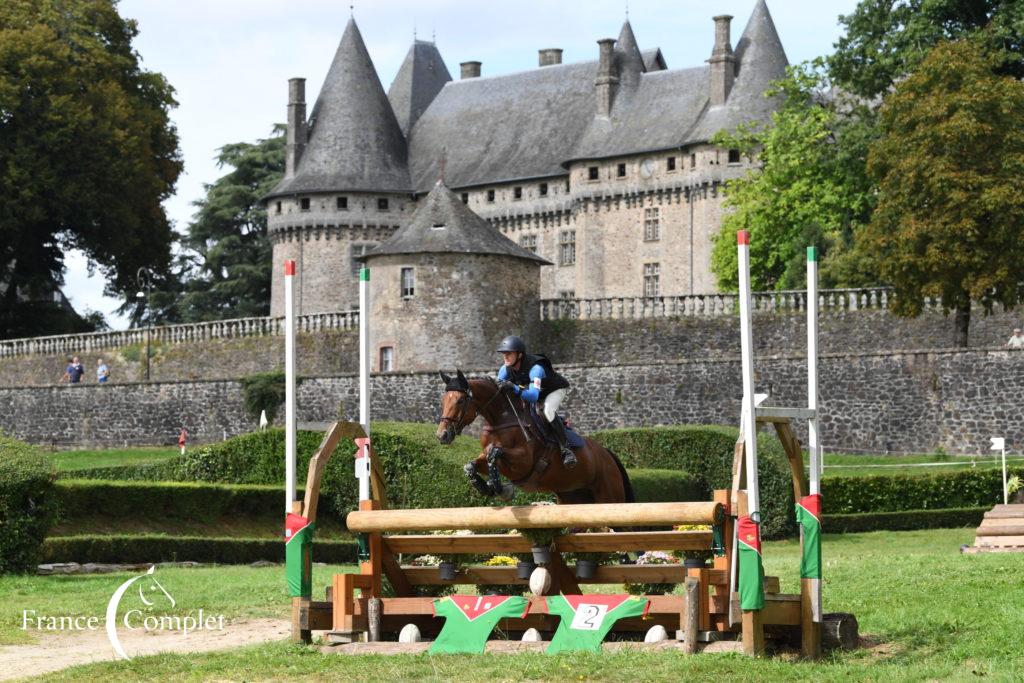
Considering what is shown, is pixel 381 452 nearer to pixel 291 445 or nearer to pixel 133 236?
pixel 291 445

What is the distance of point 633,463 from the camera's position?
31.5 m

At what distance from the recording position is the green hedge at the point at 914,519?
2989 centimetres

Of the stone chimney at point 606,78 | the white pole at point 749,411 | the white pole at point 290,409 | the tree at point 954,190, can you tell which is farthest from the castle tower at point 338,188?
the white pole at point 749,411

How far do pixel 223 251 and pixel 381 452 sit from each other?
44.6 meters

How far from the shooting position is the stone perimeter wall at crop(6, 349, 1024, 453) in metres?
38.5

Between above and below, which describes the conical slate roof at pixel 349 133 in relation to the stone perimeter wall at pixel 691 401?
above

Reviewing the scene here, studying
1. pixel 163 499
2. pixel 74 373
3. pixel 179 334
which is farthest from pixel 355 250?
pixel 163 499

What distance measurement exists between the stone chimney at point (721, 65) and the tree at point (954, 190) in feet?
58.8

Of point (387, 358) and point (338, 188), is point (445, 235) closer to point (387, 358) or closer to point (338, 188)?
point (387, 358)

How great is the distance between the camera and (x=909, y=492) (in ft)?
103

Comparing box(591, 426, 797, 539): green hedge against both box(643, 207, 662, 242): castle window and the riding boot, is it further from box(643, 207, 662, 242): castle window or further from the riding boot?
box(643, 207, 662, 242): castle window

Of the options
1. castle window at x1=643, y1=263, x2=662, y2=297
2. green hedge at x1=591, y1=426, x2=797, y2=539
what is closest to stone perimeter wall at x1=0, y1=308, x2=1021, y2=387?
green hedge at x1=591, y1=426, x2=797, y2=539

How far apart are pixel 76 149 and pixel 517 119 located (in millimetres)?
18060

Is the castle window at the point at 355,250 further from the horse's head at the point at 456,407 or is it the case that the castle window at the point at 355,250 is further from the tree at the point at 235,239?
the horse's head at the point at 456,407
